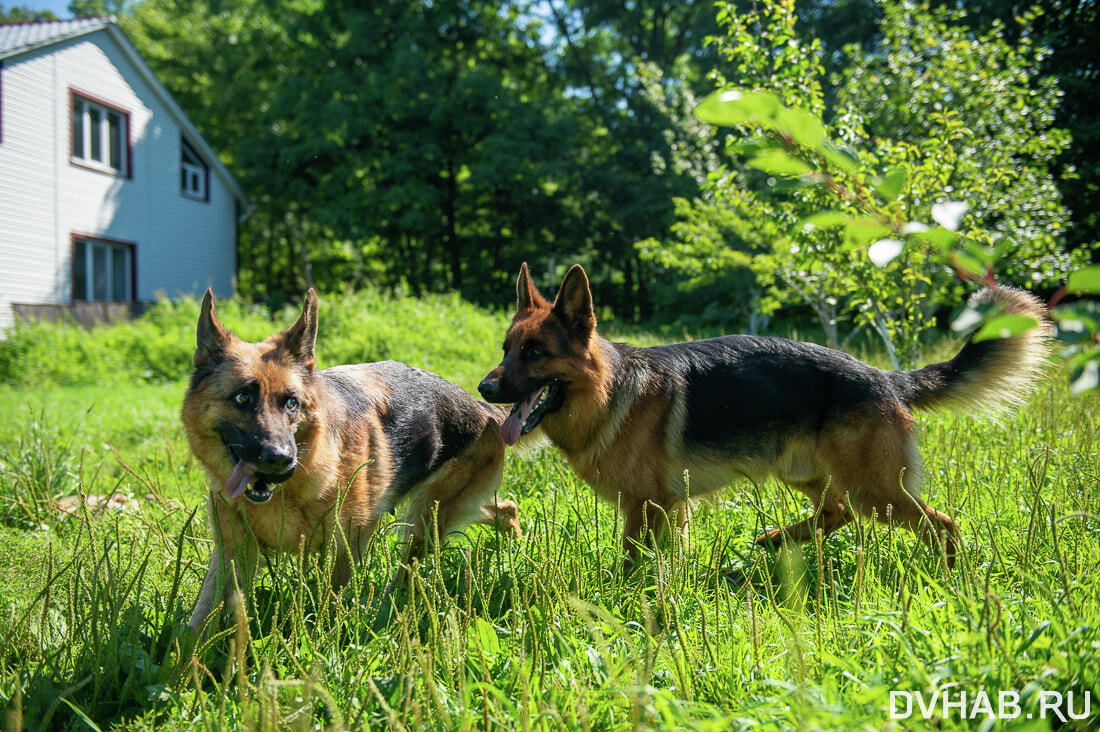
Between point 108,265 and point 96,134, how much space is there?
3.73m

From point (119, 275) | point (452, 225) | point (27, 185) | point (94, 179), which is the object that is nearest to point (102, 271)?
point (119, 275)

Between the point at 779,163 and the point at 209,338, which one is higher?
the point at 779,163

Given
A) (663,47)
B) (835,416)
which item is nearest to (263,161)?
(663,47)

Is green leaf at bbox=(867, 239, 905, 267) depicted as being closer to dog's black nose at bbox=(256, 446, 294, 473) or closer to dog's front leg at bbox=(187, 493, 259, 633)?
dog's black nose at bbox=(256, 446, 294, 473)

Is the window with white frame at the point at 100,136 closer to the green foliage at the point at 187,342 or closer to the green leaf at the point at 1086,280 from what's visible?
the green foliage at the point at 187,342

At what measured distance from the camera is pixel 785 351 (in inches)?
164

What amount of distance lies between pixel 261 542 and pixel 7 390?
40.1 feet

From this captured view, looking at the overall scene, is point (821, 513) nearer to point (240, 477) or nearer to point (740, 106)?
point (240, 477)

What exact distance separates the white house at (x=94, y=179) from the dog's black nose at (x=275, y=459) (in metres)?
18.2

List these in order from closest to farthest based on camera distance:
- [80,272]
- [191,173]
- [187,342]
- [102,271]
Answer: [187,342], [80,272], [102,271], [191,173]

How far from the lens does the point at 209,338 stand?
10.8ft

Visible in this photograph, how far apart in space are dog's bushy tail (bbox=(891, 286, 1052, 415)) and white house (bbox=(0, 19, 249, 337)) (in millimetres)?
19088

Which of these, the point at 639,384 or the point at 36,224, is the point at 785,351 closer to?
the point at 639,384

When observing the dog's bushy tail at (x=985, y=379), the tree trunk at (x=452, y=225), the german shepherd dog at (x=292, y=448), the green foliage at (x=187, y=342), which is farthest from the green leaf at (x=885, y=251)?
the tree trunk at (x=452, y=225)
